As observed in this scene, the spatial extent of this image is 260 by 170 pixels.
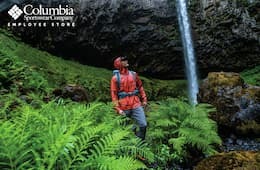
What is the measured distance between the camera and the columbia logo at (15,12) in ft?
55.3

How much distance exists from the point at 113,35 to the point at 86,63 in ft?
6.82

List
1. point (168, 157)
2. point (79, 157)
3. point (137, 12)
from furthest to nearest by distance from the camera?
point (137, 12) → point (168, 157) → point (79, 157)

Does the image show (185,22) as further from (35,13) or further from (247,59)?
(35,13)

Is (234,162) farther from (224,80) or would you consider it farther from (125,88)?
(224,80)

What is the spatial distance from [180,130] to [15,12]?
465 inches

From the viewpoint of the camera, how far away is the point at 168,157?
7.31m

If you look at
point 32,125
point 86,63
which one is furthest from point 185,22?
point 32,125

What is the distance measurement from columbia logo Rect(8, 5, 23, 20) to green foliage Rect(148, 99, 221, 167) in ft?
34.4

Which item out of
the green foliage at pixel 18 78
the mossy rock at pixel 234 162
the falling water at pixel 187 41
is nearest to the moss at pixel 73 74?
the falling water at pixel 187 41

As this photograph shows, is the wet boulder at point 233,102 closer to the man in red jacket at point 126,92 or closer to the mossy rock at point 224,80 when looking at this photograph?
the mossy rock at point 224,80

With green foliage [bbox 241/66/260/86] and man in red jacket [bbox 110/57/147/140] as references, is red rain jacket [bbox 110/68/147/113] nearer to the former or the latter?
man in red jacket [bbox 110/57/147/140]

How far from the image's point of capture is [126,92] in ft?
22.1

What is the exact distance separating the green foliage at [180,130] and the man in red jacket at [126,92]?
2.87ft

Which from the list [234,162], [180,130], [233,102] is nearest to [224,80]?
[233,102]
